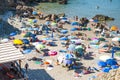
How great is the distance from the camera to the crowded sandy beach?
27.0 m

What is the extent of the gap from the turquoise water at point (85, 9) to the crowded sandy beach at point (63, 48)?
379 inches

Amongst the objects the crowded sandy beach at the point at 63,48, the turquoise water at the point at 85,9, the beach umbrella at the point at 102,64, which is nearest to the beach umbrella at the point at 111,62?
the crowded sandy beach at the point at 63,48

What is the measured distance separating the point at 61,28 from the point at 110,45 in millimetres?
11476

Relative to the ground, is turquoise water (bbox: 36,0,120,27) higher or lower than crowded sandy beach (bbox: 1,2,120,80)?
higher

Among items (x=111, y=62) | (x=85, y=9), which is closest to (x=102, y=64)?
(x=111, y=62)

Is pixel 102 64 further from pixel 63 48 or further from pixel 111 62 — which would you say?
pixel 63 48

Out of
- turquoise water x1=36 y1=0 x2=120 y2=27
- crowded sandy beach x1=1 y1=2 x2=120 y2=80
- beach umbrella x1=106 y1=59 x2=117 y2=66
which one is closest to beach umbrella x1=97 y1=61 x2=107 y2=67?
crowded sandy beach x1=1 y1=2 x2=120 y2=80

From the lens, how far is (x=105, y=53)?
3262 centimetres

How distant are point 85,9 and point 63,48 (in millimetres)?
32574

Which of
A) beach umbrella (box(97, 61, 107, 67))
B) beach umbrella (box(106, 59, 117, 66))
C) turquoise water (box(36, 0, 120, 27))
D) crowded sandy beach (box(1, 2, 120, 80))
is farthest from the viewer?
turquoise water (box(36, 0, 120, 27))

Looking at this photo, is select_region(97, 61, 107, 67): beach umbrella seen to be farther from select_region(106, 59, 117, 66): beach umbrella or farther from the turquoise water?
the turquoise water

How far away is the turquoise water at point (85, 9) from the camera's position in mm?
59200

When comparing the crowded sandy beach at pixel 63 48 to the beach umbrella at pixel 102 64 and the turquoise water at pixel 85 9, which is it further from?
the turquoise water at pixel 85 9

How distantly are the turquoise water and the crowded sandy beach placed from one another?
31.5ft
